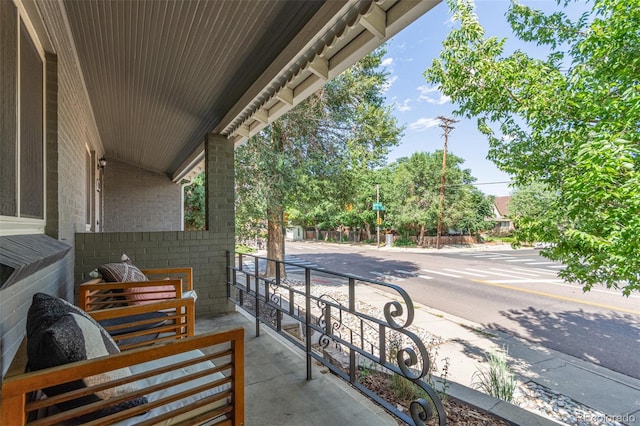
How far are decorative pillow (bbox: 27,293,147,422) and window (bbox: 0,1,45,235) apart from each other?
1.50 feet

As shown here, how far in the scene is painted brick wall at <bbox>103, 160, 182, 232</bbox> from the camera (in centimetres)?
731

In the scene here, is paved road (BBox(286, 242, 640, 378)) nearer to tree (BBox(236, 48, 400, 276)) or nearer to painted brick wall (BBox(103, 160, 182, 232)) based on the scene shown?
tree (BBox(236, 48, 400, 276))

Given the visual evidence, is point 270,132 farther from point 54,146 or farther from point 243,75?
point 54,146

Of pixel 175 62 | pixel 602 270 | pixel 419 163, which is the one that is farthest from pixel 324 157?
pixel 419 163

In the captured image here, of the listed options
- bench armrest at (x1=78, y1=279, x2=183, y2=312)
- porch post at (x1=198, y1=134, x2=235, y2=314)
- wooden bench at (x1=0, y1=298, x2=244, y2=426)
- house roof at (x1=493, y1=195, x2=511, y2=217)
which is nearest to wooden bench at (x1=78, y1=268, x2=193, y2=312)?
bench armrest at (x1=78, y1=279, x2=183, y2=312)

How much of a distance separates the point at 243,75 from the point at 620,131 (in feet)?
11.0

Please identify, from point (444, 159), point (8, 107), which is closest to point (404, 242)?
point (444, 159)

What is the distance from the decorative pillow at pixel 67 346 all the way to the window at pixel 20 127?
457mm

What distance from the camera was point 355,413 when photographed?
1755 mm

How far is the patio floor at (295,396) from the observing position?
5.65 ft

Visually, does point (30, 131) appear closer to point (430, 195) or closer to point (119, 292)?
point (119, 292)

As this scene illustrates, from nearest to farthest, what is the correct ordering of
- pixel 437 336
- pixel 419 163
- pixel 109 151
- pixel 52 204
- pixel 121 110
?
1. pixel 52 204
2. pixel 121 110
3. pixel 437 336
4. pixel 109 151
5. pixel 419 163

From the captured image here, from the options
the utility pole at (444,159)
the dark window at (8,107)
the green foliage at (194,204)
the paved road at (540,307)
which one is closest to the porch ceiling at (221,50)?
the dark window at (8,107)

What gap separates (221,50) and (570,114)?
3546mm
